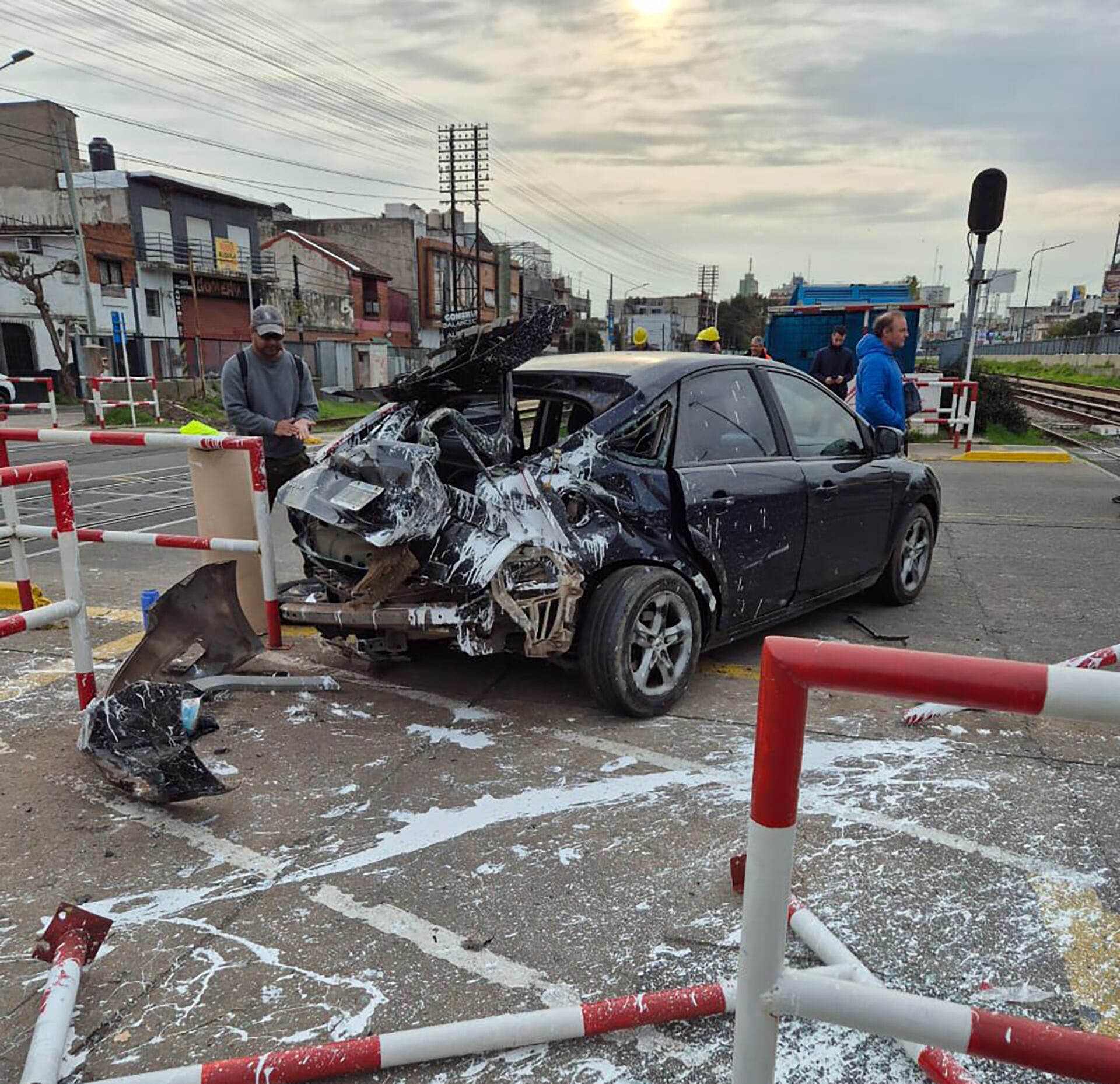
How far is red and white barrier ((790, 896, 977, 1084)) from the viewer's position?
1.87m

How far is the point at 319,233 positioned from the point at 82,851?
227 ft

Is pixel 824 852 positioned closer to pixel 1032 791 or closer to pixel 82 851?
pixel 1032 791

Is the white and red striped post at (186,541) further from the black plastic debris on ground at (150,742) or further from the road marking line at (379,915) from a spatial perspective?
the road marking line at (379,915)

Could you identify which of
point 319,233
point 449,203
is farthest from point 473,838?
point 319,233

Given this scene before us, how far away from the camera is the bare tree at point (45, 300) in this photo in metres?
27.1

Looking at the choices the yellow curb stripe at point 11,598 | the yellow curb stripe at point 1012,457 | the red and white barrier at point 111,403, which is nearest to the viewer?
the yellow curb stripe at point 11,598

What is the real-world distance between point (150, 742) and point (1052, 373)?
6139cm

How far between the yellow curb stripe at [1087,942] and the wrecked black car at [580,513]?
1698 millimetres

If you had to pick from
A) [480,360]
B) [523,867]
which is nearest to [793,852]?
[523,867]

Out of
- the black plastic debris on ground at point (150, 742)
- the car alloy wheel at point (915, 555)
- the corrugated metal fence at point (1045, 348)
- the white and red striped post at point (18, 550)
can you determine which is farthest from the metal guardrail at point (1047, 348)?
the black plastic debris on ground at point (150, 742)

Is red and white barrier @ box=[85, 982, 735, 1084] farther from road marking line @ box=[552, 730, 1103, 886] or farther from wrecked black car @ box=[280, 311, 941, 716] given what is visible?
wrecked black car @ box=[280, 311, 941, 716]

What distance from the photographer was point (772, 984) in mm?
1357

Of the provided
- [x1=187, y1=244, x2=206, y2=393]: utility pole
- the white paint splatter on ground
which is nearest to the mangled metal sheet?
the white paint splatter on ground

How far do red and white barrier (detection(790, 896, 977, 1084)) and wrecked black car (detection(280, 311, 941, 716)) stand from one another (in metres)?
1.44
